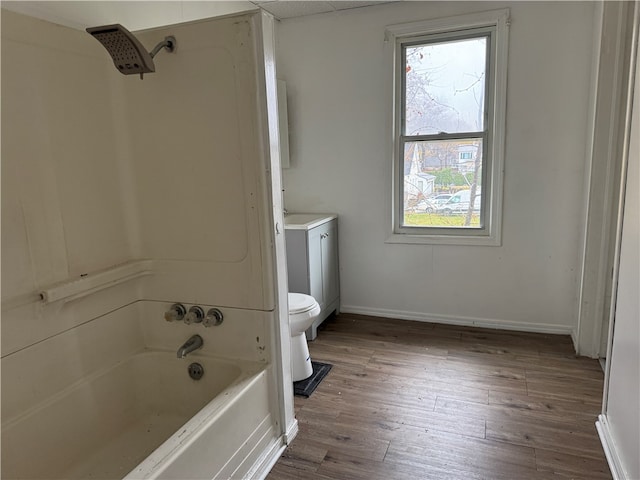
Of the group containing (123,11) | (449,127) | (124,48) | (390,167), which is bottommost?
(390,167)

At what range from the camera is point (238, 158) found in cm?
170

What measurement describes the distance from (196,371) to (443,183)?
214cm

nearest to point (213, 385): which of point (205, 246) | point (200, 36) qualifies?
point (205, 246)

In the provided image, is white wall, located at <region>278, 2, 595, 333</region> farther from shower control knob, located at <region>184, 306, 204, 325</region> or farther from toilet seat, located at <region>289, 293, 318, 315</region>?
shower control knob, located at <region>184, 306, 204, 325</region>

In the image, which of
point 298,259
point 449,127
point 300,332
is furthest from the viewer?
point 449,127

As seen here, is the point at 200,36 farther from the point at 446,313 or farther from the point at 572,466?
the point at 446,313

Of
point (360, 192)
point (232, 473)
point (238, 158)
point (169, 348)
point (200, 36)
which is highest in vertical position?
point (200, 36)

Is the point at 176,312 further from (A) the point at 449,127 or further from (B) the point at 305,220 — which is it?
(A) the point at 449,127

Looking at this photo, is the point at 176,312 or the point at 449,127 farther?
the point at 449,127

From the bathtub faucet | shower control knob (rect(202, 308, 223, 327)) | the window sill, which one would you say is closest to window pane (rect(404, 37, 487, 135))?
the window sill

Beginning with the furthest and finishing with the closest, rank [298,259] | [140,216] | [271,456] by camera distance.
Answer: [298,259] < [140,216] < [271,456]

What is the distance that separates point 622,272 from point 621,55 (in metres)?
1.31

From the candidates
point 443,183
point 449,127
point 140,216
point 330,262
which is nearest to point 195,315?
point 140,216

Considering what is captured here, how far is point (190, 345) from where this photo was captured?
1874 mm
